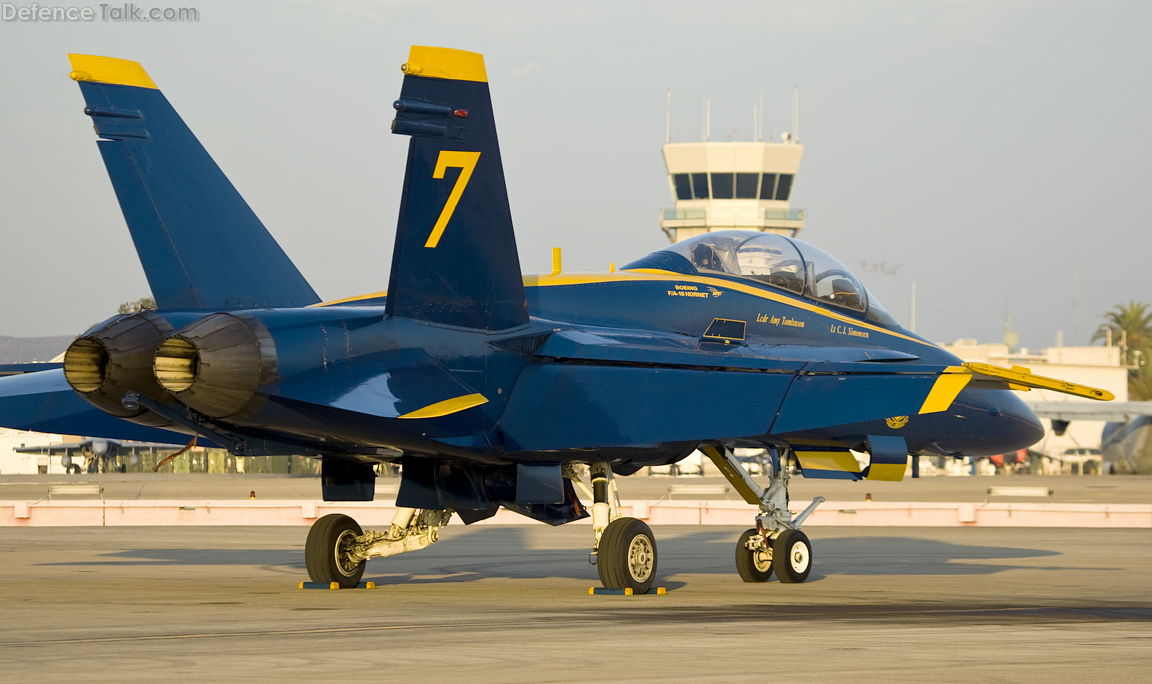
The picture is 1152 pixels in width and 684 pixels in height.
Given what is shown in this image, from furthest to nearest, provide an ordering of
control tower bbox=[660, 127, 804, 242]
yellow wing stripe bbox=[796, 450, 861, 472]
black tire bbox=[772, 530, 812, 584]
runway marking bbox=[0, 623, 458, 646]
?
control tower bbox=[660, 127, 804, 242], yellow wing stripe bbox=[796, 450, 861, 472], black tire bbox=[772, 530, 812, 584], runway marking bbox=[0, 623, 458, 646]

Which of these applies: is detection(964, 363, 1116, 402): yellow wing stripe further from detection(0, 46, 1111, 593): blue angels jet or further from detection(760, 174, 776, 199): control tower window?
detection(760, 174, 776, 199): control tower window

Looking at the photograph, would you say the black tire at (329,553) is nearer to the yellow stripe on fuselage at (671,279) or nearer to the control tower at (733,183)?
the yellow stripe on fuselage at (671,279)

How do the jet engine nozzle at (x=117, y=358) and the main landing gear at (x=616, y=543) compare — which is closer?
the jet engine nozzle at (x=117, y=358)

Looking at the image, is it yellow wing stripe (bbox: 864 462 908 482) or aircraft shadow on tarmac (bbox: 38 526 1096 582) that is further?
aircraft shadow on tarmac (bbox: 38 526 1096 582)

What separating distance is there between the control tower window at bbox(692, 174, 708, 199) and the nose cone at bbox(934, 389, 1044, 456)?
76690mm

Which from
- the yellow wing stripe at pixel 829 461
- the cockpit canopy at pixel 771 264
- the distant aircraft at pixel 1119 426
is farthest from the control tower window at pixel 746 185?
the yellow wing stripe at pixel 829 461

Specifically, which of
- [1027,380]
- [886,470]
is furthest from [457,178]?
[886,470]

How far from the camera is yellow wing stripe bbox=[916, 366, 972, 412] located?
12250 mm

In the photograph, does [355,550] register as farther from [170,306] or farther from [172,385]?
[172,385]

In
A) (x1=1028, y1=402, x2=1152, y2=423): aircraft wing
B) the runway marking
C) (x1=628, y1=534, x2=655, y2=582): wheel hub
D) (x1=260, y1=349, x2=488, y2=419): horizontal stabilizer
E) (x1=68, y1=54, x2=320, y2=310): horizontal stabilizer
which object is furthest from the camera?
(x1=1028, y1=402, x2=1152, y2=423): aircraft wing

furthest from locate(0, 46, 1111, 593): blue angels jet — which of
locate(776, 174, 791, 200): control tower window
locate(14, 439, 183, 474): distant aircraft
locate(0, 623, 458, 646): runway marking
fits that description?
locate(776, 174, 791, 200): control tower window

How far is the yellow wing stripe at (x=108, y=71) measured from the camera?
41.6ft

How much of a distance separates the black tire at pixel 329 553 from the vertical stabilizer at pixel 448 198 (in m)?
3.16

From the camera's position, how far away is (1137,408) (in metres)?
49.3
